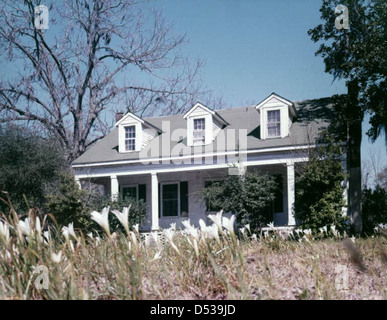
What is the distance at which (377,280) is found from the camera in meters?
3.61

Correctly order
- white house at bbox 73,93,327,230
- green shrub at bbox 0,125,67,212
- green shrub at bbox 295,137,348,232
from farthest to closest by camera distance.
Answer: white house at bbox 73,93,327,230 → green shrub at bbox 0,125,67,212 → green shrub at bbox 295,137,348,232

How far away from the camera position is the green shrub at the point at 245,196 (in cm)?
1288

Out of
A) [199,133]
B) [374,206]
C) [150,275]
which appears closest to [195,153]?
[199,133]

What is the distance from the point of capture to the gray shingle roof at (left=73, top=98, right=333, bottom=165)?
46.2 feet

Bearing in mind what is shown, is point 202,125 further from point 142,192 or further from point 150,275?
point 150,275

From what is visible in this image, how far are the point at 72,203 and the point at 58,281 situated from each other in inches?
382

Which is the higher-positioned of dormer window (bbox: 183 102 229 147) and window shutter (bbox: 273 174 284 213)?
dormer window (bbox: 183 102 229 147)

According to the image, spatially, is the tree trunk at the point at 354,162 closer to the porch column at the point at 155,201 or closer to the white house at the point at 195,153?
the white house at the point at 195,153

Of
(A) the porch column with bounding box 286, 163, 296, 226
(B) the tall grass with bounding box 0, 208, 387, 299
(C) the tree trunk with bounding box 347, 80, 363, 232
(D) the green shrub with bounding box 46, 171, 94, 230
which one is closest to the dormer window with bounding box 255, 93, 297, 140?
Result: (A) the porch column with bounding box 286, 163, 296, 226

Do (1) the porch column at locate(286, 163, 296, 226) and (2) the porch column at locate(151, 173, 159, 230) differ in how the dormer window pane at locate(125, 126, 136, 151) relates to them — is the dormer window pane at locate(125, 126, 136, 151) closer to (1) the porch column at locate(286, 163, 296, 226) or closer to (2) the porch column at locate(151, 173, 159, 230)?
(2) the porch column at locate(151, 173, 159, 230)

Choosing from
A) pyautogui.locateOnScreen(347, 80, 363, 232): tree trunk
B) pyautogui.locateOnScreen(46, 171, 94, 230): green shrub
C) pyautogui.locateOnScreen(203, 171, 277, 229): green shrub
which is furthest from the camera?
pyautogui.locateOnScreen(203, 171, 277, 229): green shrub

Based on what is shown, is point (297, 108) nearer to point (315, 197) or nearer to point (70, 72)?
point (315, 197)

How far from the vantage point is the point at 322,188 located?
1291 centimetres
